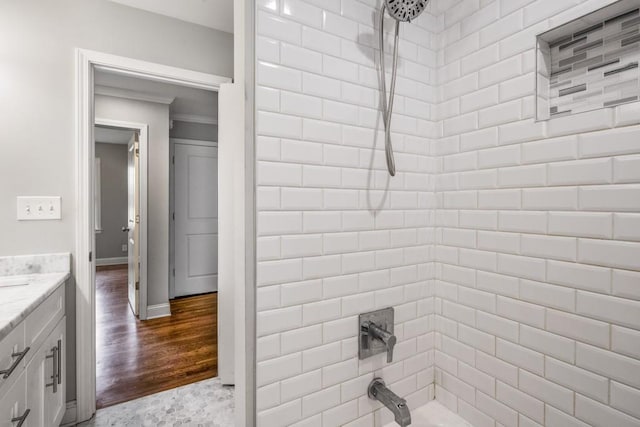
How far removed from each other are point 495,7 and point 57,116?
231cm

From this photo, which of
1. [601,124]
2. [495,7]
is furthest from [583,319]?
[495,7]

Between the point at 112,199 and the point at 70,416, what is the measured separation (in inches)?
230

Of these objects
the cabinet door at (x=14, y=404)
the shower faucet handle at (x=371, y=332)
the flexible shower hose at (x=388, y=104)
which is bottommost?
the cabinet door at (x=14, y=404)

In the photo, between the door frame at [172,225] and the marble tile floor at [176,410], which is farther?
the door frame at [172,225]

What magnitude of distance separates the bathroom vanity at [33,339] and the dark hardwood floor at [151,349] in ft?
1.75

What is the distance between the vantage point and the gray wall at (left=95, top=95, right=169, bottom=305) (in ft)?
11.0

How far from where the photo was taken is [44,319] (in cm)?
131

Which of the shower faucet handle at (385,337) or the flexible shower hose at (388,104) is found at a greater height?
the flexible shower hose at (388,104)

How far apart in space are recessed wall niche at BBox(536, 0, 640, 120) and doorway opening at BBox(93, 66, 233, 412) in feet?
7.59

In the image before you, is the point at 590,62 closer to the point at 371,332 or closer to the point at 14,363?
the point at 371,332

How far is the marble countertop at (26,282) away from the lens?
0.99 metres

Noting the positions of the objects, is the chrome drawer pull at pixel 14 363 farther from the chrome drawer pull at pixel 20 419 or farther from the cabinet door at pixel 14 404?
the chrome drawer pull at pixel 20 419

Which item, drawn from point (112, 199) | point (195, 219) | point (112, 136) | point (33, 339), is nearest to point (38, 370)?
point (33, 339)

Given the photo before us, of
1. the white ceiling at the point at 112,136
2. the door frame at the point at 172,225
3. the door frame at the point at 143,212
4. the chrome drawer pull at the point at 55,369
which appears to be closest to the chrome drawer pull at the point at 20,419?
the chrome drawer pull at the point at 55,369
